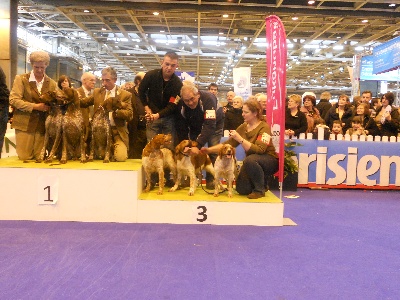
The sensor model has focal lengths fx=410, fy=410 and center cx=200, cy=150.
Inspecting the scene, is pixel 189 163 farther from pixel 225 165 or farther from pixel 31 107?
pixel 31 107

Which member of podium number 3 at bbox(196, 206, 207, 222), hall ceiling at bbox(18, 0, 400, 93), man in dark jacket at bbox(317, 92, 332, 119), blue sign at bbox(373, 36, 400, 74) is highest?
hall ceiling at bbox(18, 0, 400, 93)

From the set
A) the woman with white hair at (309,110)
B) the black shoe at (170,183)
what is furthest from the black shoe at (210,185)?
the woman with white hair at (309,110)

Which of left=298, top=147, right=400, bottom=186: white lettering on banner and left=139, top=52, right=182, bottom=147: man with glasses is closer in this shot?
left=139, top=52, right=182, bottom=147: man with glasses

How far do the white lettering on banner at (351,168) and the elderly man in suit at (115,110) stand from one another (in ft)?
11.9

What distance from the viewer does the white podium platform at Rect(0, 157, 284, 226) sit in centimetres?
420

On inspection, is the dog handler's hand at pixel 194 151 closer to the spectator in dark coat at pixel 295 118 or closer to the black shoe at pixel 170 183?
the black shoe at pixel 170 183

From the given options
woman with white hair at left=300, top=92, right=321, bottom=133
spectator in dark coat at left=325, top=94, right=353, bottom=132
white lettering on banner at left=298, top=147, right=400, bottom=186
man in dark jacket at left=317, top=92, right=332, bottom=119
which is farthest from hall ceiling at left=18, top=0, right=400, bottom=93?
white lettering on banner at left=298, top=147, right=400, bottom=186

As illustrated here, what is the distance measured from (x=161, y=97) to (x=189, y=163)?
0.88 meters

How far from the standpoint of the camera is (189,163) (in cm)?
445

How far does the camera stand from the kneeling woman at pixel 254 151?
180 inches

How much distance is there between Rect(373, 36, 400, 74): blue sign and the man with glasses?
7.99 meters

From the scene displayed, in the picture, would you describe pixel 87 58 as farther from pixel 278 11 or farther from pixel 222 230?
pixel 222 230

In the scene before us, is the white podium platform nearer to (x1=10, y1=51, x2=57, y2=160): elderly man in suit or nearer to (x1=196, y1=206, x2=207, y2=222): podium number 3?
(x1=196, y1=206, x2=207, y2=222): podium number 3

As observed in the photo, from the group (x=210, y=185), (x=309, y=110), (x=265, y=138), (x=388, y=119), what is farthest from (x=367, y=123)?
(x=210, y=185)
